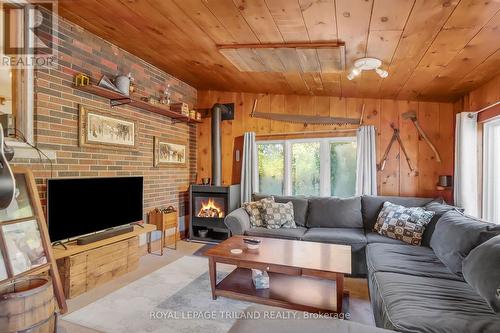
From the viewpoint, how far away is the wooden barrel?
1.63 metres

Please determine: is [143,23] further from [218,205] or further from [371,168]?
[371,168]

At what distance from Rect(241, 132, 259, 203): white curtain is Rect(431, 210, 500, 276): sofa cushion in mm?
2652

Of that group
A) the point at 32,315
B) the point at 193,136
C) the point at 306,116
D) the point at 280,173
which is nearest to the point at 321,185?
the point at 280,173

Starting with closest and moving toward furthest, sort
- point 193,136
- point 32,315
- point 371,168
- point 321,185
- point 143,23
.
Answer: point 32,315 → point 143,23 → point 371,168 → point 321,185 → point 193,136

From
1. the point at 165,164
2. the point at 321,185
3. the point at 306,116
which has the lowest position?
the point at 321,185

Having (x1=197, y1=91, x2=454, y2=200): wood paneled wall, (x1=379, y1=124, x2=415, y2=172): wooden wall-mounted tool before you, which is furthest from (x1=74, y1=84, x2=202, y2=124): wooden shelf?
(x1=379, y1=124, x2=415, y2=172): wooden wall-mounted tool

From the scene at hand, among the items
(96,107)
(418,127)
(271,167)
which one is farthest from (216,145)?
(418,127)

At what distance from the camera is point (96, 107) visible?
3139 millimetres

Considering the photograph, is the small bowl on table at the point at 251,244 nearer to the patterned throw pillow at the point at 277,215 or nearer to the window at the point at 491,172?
the patterned throw pillow at the point at 277,215

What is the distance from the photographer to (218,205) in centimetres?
448

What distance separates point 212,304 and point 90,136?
212 cm

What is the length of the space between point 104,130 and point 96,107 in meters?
0.26

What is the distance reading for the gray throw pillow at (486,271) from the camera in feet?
4.82

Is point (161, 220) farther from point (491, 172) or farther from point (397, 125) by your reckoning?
point (491, 172)
